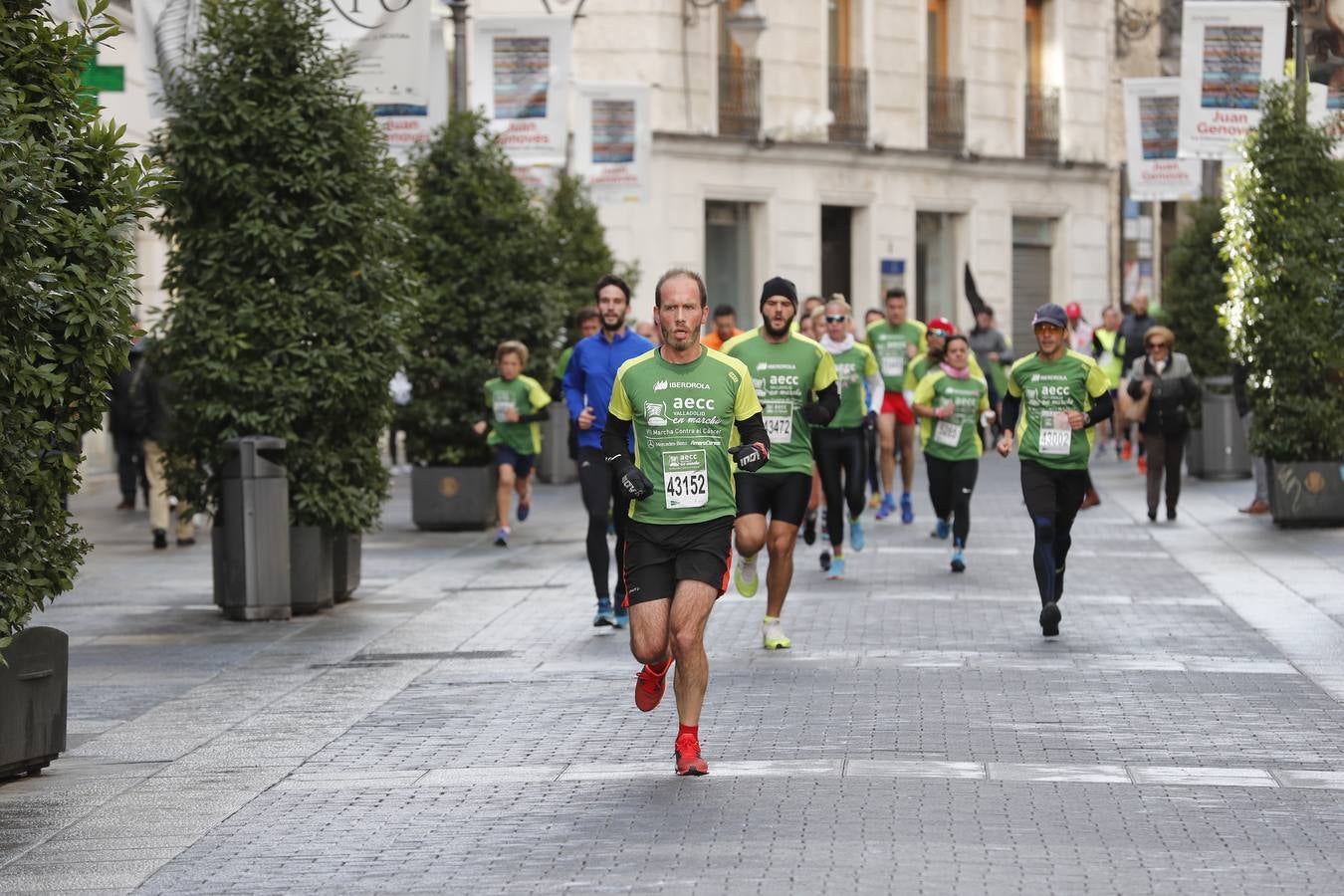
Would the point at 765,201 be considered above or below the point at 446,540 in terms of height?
above

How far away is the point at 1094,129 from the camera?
48.4m

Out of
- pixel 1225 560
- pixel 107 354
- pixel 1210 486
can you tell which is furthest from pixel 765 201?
pixel 107 354

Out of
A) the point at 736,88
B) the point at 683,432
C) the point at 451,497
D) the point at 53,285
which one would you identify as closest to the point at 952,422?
the point at 451,497

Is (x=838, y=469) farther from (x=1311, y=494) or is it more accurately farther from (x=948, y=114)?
(x=948, y=114)

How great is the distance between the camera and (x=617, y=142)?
30766 millimetres

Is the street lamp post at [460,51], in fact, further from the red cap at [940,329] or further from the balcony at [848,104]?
the balcony at [848,104]

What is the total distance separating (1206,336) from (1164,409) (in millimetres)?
7243

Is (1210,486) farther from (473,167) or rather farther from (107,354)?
(107,354)

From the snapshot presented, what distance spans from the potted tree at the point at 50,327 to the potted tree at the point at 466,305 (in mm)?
12831

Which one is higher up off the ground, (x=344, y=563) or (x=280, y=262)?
(x=280, y=262)

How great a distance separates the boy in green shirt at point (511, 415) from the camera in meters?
20.4

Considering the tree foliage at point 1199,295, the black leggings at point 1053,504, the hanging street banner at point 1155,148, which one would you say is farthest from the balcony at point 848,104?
the black leggings at point 1053,504

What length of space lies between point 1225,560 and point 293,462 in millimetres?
6728

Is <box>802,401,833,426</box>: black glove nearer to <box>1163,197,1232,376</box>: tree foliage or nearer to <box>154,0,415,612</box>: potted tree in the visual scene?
<box>154,0,415,612</box>: potted tree
